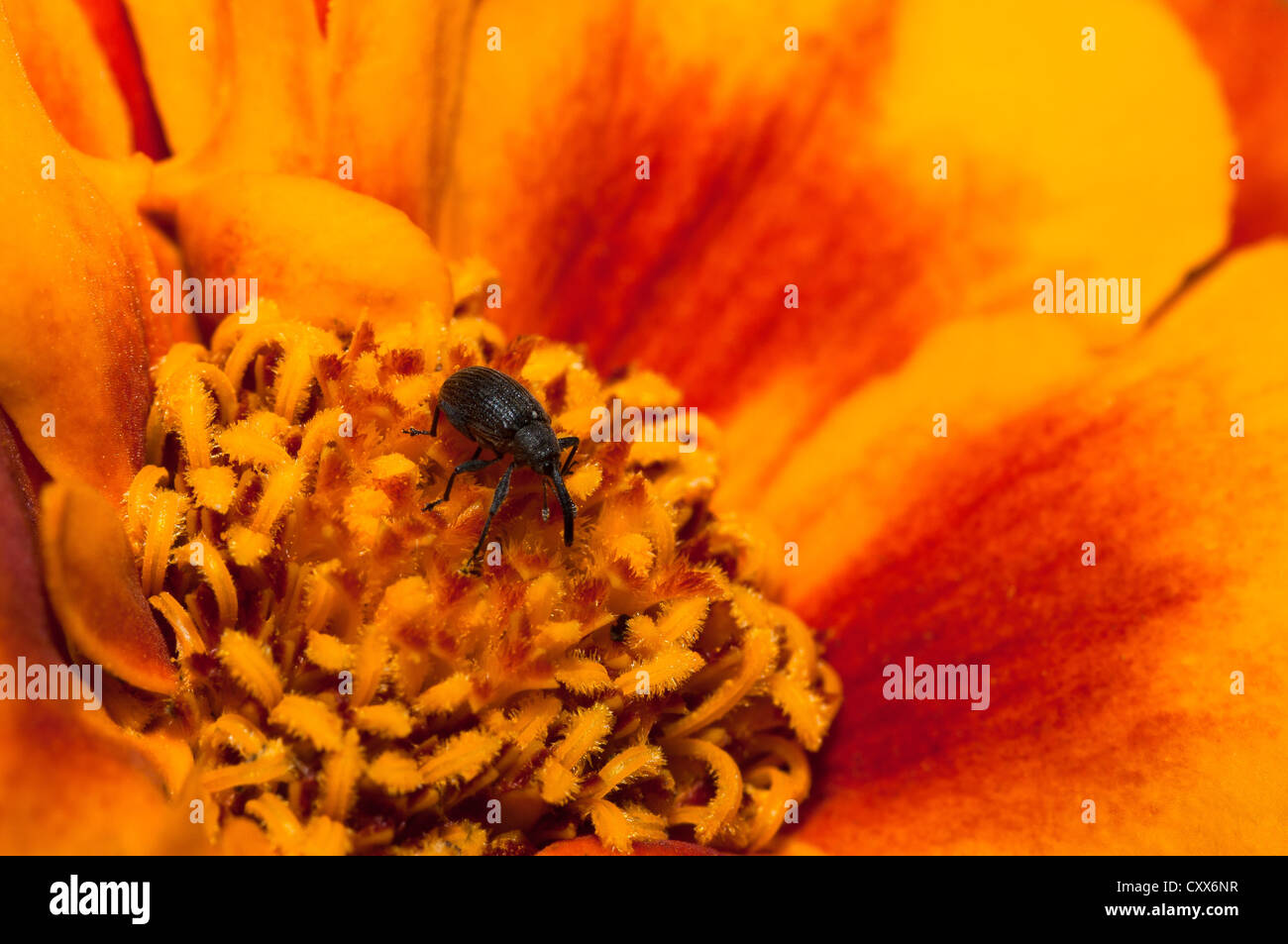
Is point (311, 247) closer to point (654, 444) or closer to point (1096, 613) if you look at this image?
point (654, 444)

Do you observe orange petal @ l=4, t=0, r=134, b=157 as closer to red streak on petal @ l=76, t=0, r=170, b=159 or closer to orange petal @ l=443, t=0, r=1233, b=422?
red streak on petal @ l=76, t=0, r=170, b=159

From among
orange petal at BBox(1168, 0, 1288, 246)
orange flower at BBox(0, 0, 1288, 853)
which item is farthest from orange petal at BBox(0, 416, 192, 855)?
orange petal at BBox(1168, 0, 1288, 246)

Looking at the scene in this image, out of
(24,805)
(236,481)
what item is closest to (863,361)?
(236,481)

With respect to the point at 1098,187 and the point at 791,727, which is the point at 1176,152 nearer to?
the point at 1098,187

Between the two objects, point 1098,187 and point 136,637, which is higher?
point 1098,187

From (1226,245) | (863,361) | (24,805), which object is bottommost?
(24,805)

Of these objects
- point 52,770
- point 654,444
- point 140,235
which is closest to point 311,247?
point 140,235

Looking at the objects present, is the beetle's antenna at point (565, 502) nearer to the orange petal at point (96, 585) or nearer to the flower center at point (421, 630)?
the flower center at point (421, 630)
